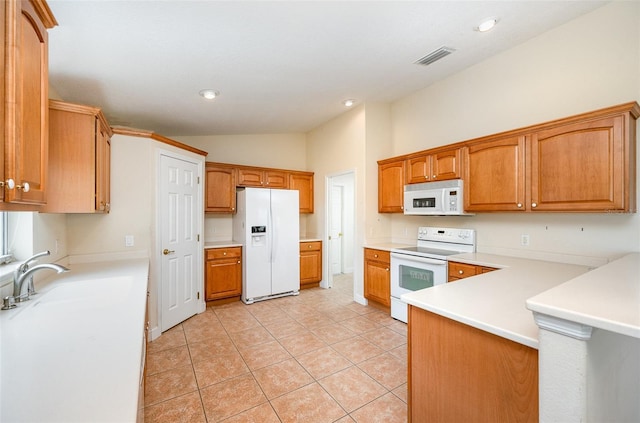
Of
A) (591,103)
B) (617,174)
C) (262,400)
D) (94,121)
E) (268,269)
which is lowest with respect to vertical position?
(262,400)

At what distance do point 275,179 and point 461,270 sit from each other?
10.6 feet

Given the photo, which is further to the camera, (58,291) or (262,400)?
(262,400)

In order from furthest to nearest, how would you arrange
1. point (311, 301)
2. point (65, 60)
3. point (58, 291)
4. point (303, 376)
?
point (311, 301), point (303, 376), point (65, 60), point (58, 291)

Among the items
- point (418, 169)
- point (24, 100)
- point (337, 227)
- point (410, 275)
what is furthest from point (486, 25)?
point (337, 227)

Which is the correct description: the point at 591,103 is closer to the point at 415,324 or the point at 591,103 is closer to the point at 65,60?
the point at 415,324

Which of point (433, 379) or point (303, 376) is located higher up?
point (433, 379)

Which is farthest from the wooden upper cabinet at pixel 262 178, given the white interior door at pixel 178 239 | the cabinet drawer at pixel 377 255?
the cabinet drawer at pixel 377 255

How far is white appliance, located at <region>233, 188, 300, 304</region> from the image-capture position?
4.12 m

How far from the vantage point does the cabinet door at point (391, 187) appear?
3.72 m

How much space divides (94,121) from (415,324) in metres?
2.58

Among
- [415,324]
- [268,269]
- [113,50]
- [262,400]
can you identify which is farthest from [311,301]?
[113,50]

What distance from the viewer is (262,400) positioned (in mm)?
2021

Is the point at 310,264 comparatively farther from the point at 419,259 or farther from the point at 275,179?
the point at 419,259

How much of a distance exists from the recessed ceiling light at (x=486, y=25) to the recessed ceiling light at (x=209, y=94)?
257cm
